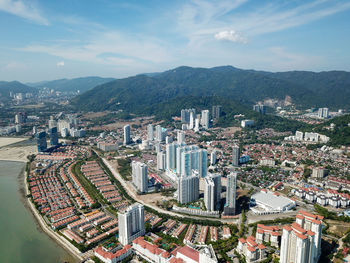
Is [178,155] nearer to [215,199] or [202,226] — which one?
[215,199]

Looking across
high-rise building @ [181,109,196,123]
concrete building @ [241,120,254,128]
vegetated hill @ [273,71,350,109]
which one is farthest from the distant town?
vegetated hill @ [273,71,350,109]

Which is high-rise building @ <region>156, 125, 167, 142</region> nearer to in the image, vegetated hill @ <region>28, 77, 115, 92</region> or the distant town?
the distant town

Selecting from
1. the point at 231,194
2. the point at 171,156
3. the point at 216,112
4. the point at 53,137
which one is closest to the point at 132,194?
the point at 171,156

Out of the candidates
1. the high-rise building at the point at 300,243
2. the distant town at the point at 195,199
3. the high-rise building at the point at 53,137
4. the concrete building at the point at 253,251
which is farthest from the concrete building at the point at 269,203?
the high-rise building at the point at 53,137

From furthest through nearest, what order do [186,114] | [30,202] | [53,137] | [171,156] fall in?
[186,114] → [53,137] → [171,156] → [30,202]

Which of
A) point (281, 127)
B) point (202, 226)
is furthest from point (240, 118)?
point (202, 226)

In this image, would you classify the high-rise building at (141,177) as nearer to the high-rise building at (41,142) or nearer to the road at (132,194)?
the road at (132,194)

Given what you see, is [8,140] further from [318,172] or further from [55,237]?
[318,172]
